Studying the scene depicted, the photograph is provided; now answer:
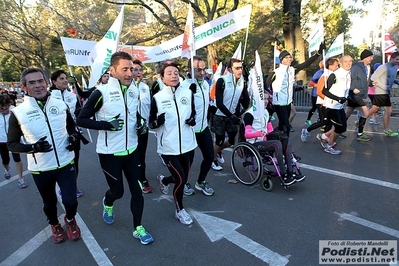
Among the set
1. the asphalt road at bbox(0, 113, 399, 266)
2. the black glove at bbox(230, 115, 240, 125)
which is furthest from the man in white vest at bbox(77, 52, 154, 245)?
the black glove at bbox(230, 115, 240, 125)

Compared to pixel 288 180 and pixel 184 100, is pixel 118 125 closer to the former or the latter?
pixel 184 100

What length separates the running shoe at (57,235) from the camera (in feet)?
10.7

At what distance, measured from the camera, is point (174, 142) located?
3.40 m

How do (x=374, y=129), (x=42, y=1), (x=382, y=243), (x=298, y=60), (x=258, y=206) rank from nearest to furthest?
1. (x=382, y=243)
2. (x=258, y=206)
3. (x=374, y=129)
4. (x=298, y=60)
5. (x=42, y=1)

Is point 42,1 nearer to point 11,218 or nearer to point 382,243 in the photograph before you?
point 11,218

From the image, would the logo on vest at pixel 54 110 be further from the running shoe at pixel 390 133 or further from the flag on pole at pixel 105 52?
the running shoe at pixel 390 133

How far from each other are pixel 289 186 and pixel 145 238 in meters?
2.25

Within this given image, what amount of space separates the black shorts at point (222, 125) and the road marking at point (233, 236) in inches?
63.3

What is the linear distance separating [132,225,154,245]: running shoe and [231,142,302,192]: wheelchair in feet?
6.17

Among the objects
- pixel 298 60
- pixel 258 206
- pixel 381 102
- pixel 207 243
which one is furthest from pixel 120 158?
pixel 298 60

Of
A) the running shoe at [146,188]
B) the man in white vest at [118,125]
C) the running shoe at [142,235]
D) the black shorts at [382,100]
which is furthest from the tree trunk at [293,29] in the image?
the running shoe at [142,235]

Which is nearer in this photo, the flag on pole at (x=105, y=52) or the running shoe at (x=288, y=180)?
the flag on pole at (x=105, y=52)

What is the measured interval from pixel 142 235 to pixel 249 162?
2091mm

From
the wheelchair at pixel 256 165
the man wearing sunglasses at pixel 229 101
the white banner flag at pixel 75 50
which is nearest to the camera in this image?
A: the wheelchair at pixel 256 165
